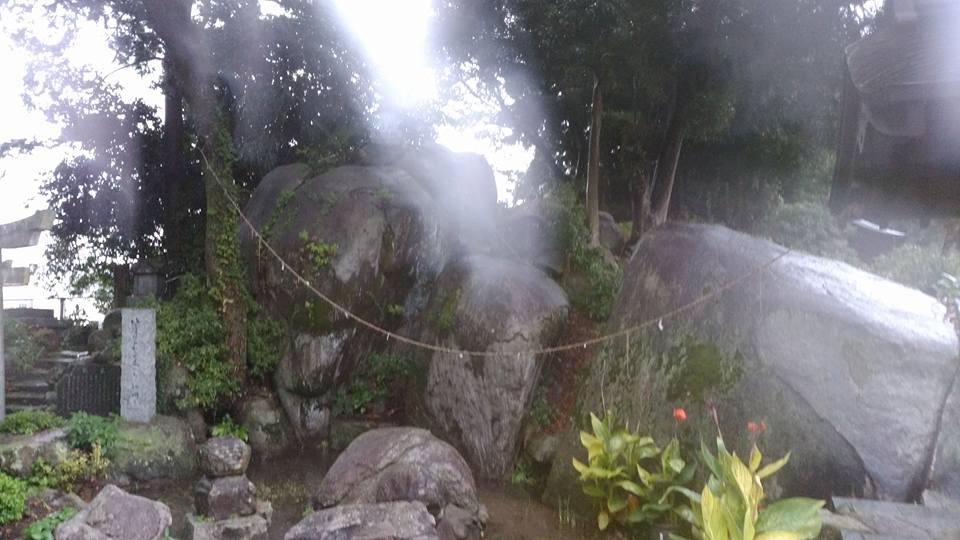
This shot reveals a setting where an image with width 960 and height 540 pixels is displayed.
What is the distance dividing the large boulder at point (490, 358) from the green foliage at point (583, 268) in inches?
18.4

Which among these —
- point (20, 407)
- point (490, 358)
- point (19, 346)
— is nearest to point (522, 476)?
point (490, 358)

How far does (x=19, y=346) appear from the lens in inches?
501

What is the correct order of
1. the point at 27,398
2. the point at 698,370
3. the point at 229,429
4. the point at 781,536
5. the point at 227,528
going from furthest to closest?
the point at 27,398, the point at 229,429, the point at 698,370, the point at 227,528, the point at 781,536

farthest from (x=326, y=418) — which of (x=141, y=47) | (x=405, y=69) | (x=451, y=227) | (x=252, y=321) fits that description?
(x=141, y=47)

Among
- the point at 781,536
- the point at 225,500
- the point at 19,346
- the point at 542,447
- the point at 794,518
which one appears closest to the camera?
the point at 781,536

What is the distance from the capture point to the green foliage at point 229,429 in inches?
416

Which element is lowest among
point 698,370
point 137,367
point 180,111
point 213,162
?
point 137,367

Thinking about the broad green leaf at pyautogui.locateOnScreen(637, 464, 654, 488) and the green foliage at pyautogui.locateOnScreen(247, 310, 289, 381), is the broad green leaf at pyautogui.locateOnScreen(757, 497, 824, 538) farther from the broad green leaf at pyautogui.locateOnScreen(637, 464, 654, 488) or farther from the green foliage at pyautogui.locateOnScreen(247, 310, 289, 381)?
the green foliage at pyautogui.locateOnScreen(247, 310, 289, 381)

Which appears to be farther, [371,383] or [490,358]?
[371,383]

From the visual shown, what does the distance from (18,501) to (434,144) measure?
10.9 metres

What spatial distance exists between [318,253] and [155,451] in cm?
405

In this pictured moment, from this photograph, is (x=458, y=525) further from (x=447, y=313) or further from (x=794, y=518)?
(x=447, y=313)

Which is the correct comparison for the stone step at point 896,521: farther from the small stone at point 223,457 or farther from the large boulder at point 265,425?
the large boulder at point 265,425

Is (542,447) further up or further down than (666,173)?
further down
